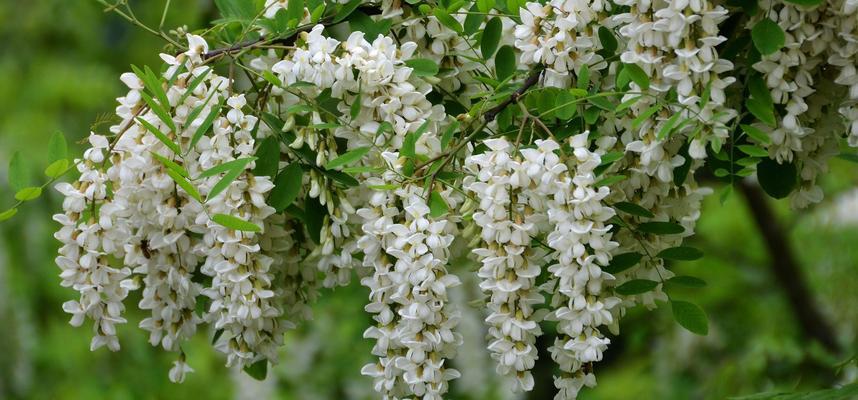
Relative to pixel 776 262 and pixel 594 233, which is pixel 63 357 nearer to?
pixel 776 262

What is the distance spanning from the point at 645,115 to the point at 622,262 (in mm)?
201

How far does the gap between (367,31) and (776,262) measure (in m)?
2.31

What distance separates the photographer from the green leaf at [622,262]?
49.2 inches

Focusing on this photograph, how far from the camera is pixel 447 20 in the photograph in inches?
49.9

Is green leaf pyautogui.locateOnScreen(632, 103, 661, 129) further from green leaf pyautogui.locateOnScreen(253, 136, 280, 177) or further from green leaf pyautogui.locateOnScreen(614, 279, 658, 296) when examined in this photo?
green leaf pyautogui.locateOnScreen(253, 136, 280, 177)

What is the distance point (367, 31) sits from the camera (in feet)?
4.38

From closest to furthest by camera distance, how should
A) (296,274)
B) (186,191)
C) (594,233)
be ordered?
(594,233), (186,191), (296,274)

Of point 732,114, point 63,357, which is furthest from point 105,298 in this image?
point 63,357

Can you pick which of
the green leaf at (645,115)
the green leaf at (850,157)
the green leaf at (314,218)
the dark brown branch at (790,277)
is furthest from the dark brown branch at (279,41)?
the dark brown branch at (790,277)

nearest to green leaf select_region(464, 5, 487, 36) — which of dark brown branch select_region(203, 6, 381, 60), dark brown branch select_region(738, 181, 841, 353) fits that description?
dark brown branch select_region(203, 6, 381, 60)

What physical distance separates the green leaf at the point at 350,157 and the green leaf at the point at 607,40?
0.30 m

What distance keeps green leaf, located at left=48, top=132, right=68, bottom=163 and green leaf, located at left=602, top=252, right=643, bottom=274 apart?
0.73 m

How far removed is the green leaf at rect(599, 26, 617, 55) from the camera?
1.21 meters

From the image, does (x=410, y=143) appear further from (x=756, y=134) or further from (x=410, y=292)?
(x=756, y=134)
